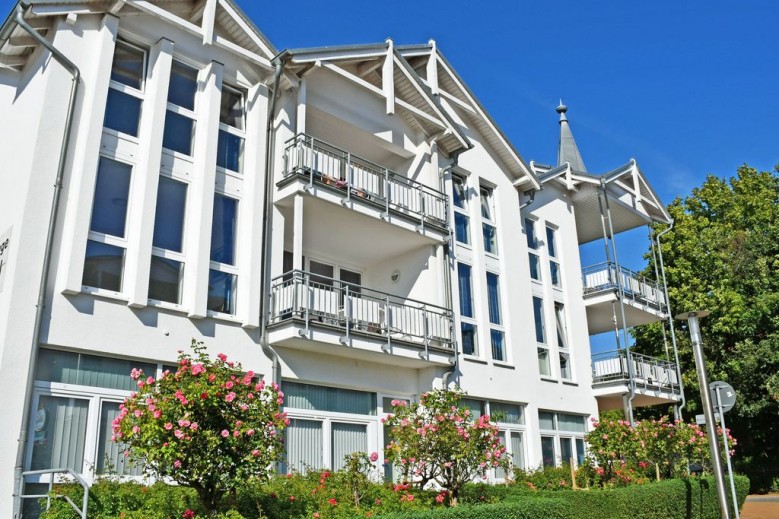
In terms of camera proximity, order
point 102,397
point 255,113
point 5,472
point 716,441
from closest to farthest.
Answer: point 5,472 → point 102,397 → point 716,441 → point 255,113

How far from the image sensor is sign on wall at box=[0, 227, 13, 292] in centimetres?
1116

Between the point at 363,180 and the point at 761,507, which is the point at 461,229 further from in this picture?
the point at 761,507

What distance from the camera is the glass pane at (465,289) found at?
18547 millimetres

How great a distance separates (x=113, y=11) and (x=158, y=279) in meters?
5.10

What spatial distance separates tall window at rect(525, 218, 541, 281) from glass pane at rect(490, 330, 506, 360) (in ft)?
10.5

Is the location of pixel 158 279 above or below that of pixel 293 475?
Answer: above

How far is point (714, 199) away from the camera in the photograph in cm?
3225

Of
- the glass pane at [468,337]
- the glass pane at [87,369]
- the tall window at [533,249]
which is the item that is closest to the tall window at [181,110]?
the glass pane at [87,369]

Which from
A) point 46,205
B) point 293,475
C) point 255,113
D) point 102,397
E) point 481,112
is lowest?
point 293,475

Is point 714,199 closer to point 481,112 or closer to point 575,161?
point 575,161

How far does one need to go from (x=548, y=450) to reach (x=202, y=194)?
12.3m

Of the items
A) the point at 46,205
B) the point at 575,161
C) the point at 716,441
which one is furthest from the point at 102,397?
the point at 575,161

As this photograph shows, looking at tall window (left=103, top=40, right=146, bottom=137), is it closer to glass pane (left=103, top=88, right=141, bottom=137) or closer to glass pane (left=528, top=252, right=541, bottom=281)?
glass pane (left=103, top=88, right=141, bottom=137)

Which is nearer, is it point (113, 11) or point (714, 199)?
point (113, 11)
